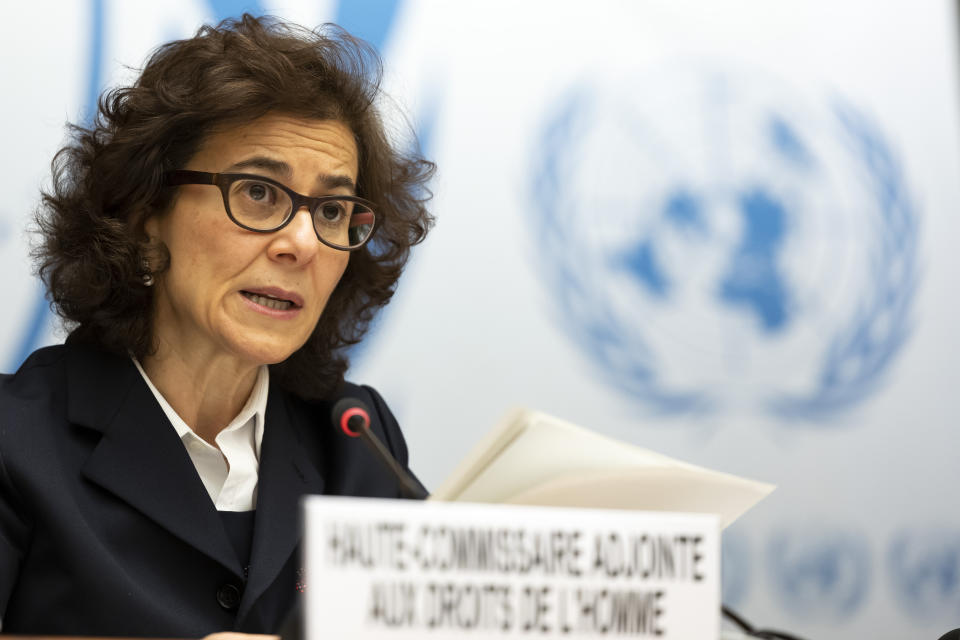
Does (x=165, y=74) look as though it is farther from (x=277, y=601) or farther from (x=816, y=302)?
(x=816, y=302)

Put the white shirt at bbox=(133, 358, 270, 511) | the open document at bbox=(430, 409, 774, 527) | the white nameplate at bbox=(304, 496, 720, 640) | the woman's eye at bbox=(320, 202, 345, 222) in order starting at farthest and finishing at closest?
the woman's eye at bbox=(320, 202, 345, 222)
the white shirt at bbox=(133, 358, 270, 511)
the open document at bbox=(430, 409, 774, 527)
the white nameplate at bbox=(304, 496, 720, 640)

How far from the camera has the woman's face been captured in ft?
4.40

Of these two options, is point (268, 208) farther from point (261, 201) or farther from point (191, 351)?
point (191, 351)

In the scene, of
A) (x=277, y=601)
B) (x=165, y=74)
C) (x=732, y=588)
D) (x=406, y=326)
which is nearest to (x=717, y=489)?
(x=277, y=601)

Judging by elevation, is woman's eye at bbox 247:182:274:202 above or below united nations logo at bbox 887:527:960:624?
above

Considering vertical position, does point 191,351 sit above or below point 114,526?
above

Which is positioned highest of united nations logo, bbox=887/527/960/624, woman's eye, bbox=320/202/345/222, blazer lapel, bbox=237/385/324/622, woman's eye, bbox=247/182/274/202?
woman's eye, bbox=247/182/274/202

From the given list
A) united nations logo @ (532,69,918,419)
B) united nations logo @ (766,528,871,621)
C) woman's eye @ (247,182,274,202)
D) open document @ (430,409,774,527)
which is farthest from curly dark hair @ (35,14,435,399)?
united nations logo @ (766,528,871,621)

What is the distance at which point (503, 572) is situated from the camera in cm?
66

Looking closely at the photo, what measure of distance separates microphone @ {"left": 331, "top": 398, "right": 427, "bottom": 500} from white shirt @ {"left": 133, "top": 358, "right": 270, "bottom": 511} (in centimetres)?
38

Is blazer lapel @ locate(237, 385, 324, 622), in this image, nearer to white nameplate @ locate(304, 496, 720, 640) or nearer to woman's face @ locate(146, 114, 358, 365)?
woman's face @ locate(146, 114, 358, 365)

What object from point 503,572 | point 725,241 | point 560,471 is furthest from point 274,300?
point 725,241

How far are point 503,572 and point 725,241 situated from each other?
157 centimetres

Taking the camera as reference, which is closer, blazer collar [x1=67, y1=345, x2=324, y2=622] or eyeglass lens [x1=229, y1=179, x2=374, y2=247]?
blazer collar [x1=67, y1=345, x2=324, y2=622]
